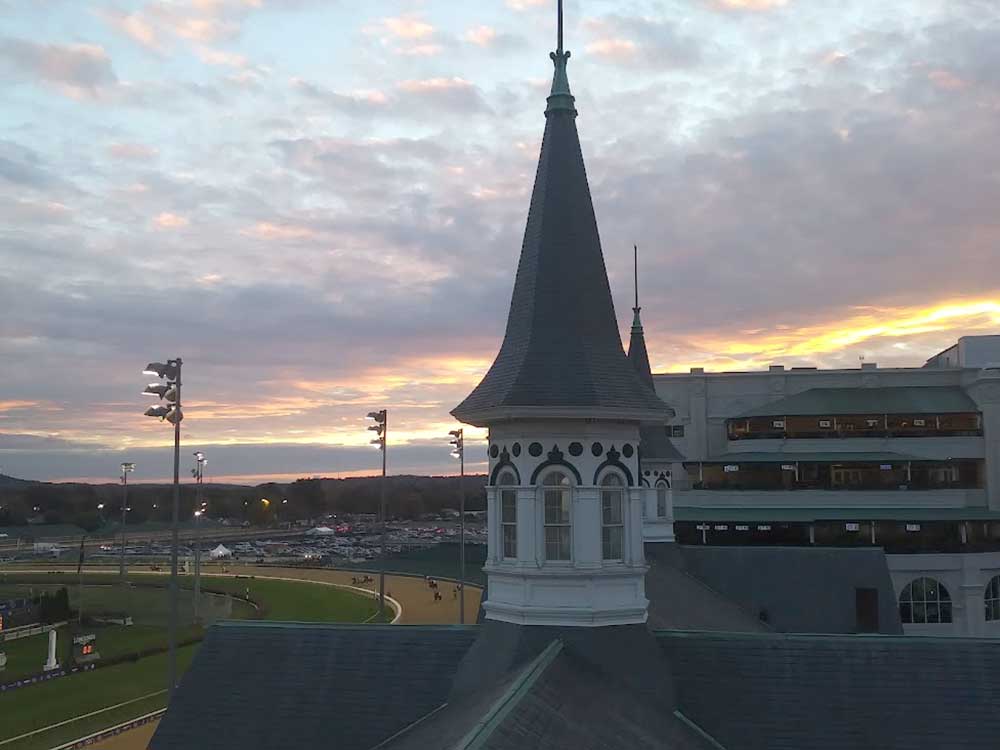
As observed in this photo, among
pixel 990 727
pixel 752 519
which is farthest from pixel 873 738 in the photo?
pixel 752 519

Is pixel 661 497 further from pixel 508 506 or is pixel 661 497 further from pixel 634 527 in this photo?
pixel 508 506

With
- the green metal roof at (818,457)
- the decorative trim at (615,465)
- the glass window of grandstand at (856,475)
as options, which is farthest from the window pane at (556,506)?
the green metal roof at (818,457)

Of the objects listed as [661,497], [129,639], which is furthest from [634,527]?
[129,639]

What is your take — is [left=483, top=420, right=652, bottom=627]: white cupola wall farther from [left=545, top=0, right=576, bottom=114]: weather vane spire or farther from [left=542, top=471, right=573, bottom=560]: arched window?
[left=545, top=0, right=576, bottom=114]: weather vane spire

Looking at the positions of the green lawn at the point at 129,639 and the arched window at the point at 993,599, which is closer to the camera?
the green lawn at the point at 129,639

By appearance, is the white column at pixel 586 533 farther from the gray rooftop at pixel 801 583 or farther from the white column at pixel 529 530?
the gray rooftop at pixel 801 583

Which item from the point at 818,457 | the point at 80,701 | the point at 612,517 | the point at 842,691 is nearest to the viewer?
the point at 842,691

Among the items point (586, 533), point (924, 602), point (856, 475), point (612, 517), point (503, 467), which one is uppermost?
point (503, 467)

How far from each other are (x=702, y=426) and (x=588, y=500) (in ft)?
211

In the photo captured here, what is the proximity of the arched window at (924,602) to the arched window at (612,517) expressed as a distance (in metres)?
47.6

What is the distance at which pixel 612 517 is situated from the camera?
14.5 metres

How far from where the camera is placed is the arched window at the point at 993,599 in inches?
2206

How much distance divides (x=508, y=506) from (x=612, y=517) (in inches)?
66.7

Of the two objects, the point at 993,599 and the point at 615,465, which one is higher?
the point at 615,465
